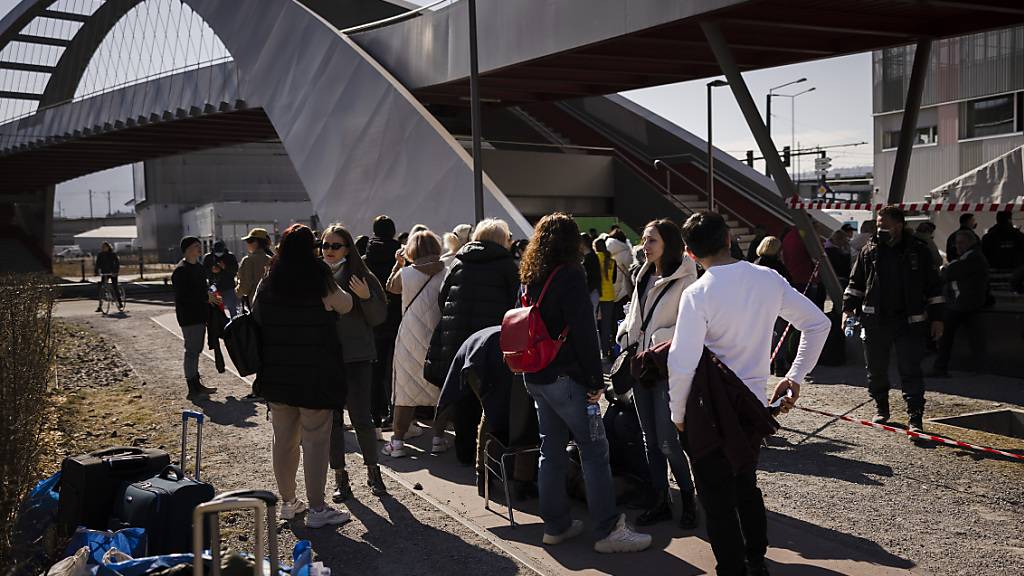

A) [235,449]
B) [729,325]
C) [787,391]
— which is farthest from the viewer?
[235,449]

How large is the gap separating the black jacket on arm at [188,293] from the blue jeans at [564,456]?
6833 mm

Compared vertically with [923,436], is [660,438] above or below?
above

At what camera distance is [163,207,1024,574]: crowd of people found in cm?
399

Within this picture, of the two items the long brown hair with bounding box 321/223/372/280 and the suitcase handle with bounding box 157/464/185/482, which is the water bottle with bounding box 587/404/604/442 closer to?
the long brown hair with bounding box 321/223/372/280

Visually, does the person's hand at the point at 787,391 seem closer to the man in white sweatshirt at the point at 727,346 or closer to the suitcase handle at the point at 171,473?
the man in white sweatshirt at the point at 727,346

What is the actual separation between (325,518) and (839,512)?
320 cm

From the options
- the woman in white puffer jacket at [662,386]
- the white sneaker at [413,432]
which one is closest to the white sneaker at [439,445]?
the white sneaker at [413,432]

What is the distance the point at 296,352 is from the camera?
536cm

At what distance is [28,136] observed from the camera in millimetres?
40094

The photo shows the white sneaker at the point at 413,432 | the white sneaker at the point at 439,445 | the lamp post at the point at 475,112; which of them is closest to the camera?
the white sneaker at the point at 439,445

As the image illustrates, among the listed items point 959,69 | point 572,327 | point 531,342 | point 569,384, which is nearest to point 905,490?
point 569,384

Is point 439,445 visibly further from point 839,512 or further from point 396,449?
point 839,512

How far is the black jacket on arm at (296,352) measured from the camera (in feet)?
17.6

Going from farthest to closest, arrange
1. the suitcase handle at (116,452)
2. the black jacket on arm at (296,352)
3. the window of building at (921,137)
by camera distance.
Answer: the window of building at (921,137) → the black jacket on arm at (296,352) → the suitcase handle at (116,452)
